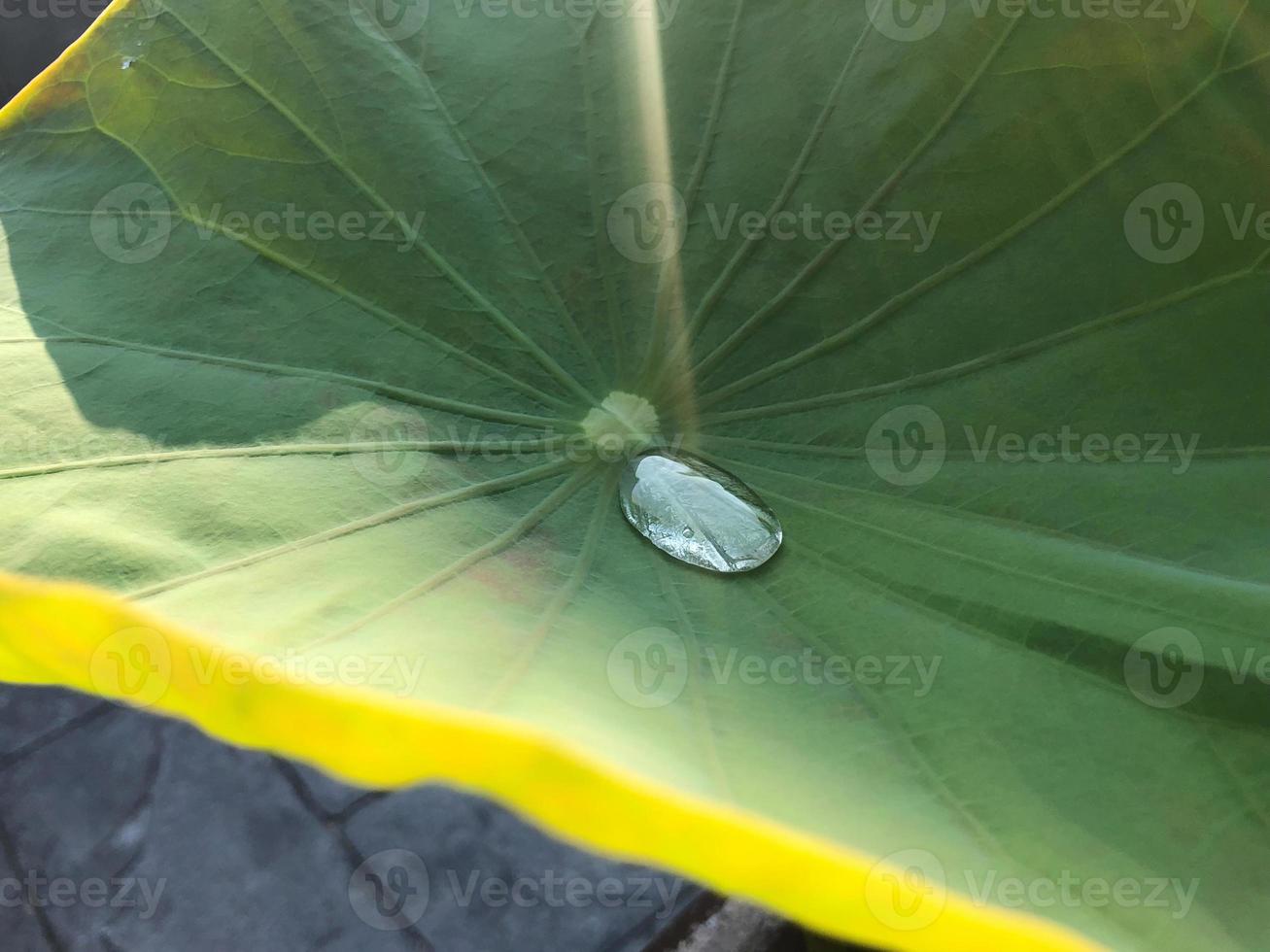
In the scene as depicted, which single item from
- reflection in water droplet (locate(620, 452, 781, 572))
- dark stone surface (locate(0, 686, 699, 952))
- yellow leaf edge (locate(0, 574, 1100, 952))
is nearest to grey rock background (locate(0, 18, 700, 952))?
dark stone surface (locate(0, 686, 699, 952))

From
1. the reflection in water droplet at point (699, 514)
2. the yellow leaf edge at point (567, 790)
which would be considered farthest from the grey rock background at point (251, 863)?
the yellow leaf edge at point (567, 790)

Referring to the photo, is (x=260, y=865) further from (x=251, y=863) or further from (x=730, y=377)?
(x=730, y=377)

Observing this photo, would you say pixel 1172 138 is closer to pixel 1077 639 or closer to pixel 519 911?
pixel 1077 639

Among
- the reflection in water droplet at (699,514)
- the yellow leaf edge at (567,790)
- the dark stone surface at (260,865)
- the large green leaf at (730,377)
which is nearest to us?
the yellow leaf edge at (567,790)

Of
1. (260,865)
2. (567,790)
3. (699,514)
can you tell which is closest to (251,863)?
(260,865)

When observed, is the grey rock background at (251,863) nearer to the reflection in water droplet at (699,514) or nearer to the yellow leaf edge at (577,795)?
the reflection in water droplet at (699,514)

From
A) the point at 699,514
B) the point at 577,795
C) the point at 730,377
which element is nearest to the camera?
the point at 577,795
